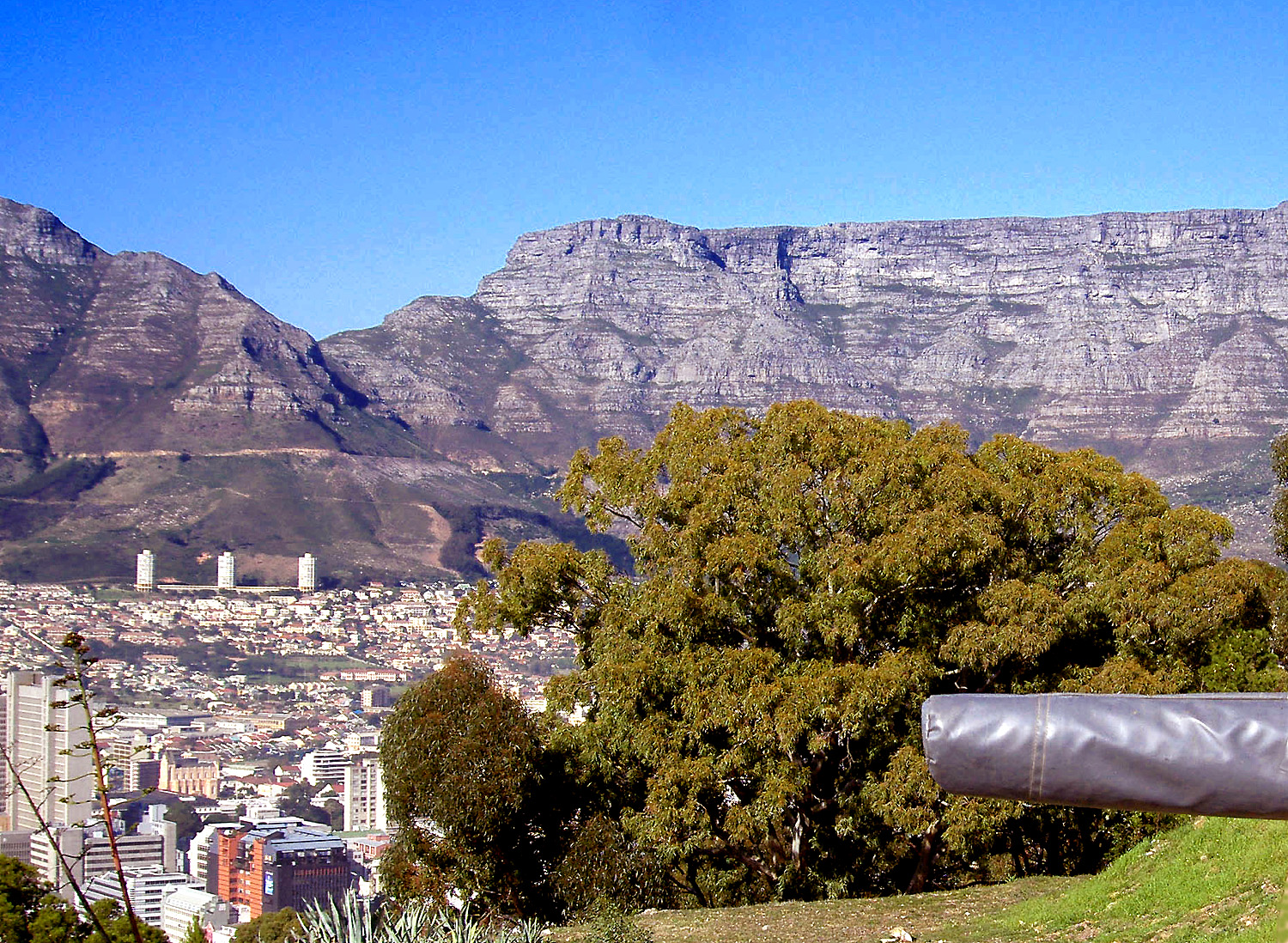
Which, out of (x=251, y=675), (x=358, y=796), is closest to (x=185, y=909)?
(x=358, y=796)

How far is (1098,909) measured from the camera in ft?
33.0

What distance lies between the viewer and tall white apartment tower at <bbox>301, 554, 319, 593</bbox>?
118500 millimetres

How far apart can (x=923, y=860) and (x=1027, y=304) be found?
16888 cm

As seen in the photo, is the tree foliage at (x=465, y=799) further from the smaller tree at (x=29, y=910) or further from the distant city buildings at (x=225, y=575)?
the distant city buildings at (x=225, y=575)

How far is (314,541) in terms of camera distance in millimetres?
125125

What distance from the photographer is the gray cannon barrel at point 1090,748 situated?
8.61 feet

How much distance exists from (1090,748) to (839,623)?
12.2 metres

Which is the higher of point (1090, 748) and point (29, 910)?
point (1090, 748)

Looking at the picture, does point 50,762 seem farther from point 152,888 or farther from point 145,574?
point 145,574

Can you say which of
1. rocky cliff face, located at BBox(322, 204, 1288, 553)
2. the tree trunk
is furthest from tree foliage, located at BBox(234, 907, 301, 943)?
rocky cliff face, located at BBox(322, 204, 1288, 553)

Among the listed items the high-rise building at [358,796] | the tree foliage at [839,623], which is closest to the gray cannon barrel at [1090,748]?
the tree foliage at [839,623]

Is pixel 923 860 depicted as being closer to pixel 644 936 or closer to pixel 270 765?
pixel 644 936

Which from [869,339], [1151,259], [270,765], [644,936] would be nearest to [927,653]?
[644,936]

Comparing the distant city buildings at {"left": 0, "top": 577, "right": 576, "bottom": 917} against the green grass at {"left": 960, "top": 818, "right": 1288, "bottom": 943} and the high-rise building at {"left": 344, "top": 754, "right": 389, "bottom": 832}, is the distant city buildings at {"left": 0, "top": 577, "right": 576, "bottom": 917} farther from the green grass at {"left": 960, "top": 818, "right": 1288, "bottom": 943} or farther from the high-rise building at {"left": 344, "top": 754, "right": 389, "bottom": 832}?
the green grass at {"left": 960, "top": 818, "right": 1288, "bottom": 943}
